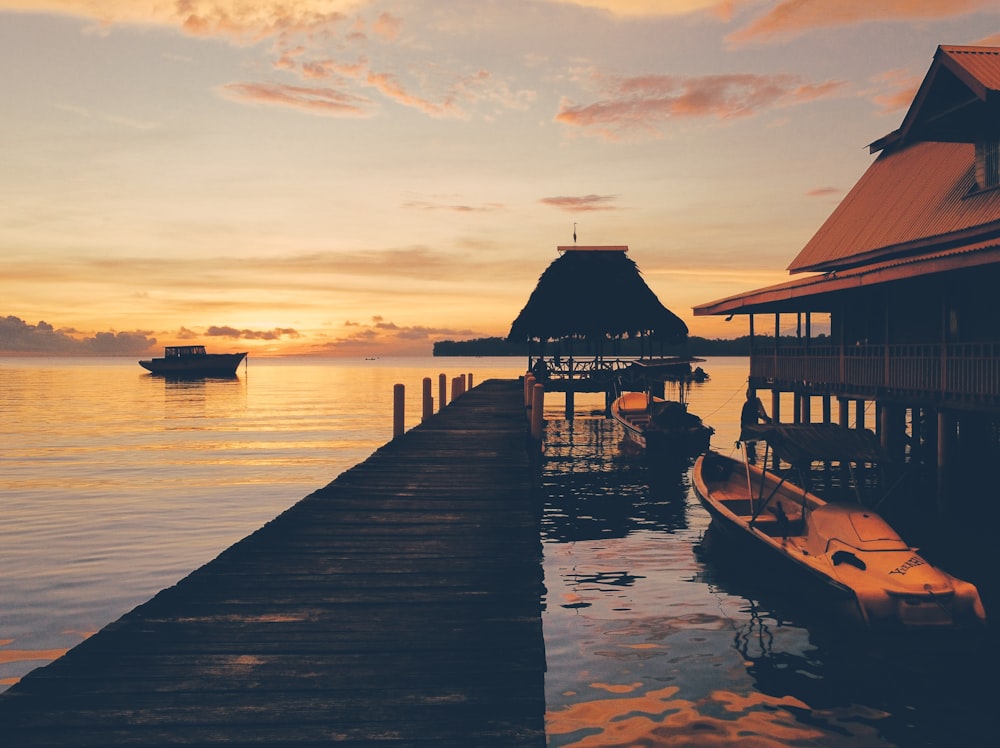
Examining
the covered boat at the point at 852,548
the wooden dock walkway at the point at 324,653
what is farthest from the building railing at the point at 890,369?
the wooden dock walkway at the point at 324,653

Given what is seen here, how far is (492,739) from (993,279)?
18.8 meters

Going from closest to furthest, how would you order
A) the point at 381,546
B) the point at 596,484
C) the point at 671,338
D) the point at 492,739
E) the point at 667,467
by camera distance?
1. the point at 492,739
2. the point at 381,546
3. the point at 596,484
4. the point at 667,467
5. the point at 671,338

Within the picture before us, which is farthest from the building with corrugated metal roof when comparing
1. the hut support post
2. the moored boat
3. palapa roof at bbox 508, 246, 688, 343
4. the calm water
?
palapa roof at bbox 508, 246, 688, 343

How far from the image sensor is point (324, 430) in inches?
1769

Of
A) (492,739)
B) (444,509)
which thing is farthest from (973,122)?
(492,739)

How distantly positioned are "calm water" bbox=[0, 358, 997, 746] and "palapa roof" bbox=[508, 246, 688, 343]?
11.9 m

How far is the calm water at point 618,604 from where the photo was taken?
812 centimetres

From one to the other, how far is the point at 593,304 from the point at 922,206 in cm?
2047

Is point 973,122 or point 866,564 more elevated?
point 973,122

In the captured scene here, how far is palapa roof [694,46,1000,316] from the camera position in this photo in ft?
59.4

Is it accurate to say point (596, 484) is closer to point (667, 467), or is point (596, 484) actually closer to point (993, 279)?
point (667, 467)

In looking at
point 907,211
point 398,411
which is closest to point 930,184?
point 907,211

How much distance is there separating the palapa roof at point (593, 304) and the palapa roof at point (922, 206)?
13.7 meters

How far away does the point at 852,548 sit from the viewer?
33.4 ft
